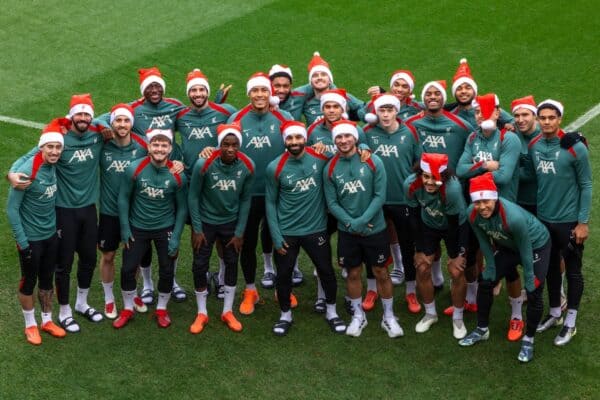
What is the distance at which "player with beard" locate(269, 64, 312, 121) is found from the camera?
11.5 m

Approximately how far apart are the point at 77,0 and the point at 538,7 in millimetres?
8602

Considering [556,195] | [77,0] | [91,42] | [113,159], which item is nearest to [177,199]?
[113,159]

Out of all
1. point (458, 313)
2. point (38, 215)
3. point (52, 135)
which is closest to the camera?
point (52, 135)

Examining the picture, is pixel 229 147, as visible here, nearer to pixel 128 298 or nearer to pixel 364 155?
pixel 364 155

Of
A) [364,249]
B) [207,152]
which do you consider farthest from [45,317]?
[364,249]

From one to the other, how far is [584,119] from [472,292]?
5182 mm

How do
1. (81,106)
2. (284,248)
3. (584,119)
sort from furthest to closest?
(584,119) < (284,248) < (81,106)

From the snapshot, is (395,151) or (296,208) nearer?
(296,208)

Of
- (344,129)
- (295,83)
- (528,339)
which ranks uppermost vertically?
(344,129)

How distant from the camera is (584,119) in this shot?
15.0 metres

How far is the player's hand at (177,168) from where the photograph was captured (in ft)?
33.6

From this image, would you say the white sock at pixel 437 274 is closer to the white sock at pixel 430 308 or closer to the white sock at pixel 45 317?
the white sock at pixel 430 308

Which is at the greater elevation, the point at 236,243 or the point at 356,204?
the point at 356,204

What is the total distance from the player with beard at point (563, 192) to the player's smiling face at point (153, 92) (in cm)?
393
